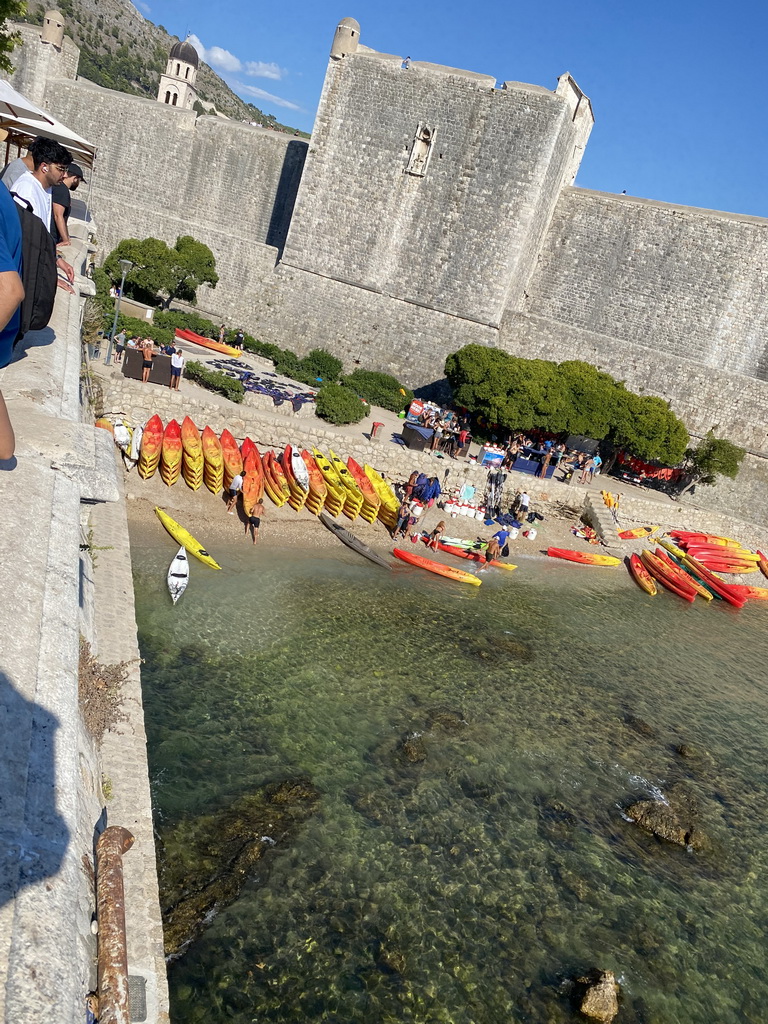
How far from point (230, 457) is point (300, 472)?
1864 mm

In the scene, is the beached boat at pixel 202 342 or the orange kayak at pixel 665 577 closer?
the orange kayak at pixel 665 577

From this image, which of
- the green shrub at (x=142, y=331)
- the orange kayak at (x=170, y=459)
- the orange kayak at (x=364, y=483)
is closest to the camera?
the orange kayak at (x=170, y=459)

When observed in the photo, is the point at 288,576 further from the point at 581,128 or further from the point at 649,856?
the point at 581,128

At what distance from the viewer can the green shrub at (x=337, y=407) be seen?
69.3ft

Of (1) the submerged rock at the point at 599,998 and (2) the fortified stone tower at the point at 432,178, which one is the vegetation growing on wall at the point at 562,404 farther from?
(1) the submerged rock at the point at 599,998

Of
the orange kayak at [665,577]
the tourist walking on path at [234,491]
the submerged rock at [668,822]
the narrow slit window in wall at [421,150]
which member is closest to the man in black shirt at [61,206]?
the tourist walking on path at [234,491]

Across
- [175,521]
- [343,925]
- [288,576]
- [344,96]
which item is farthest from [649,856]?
[344,96]

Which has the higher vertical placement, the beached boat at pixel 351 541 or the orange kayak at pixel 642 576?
the orange kayak at pixel 642 576

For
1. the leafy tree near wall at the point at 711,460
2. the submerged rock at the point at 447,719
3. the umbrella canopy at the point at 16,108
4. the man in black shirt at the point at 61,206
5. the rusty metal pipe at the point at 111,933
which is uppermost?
the umbrella canopy at the point at 16,108

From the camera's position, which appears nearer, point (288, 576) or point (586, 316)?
point (288, 576)

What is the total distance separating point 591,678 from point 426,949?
7988 mm

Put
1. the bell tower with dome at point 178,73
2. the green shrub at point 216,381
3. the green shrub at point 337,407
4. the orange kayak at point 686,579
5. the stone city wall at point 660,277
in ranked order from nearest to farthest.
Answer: the green shrub at point 216,381, the orange kayak at point 686,579, the green shrub at point 337,407, the stone city wall at point 660,277, the bell tower with dome at point 178,73

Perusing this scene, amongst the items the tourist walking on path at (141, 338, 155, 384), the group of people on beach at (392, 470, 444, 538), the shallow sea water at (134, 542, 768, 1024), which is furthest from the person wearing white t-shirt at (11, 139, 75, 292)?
the group of people on beach at (392, 470, 444, 538)

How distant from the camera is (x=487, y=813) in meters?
9.08
